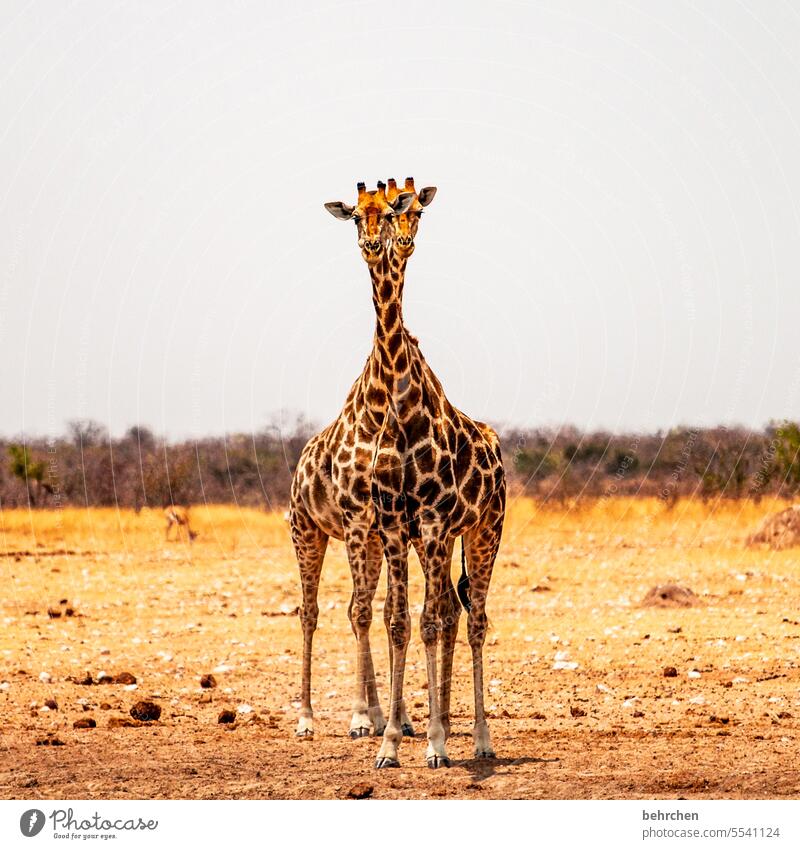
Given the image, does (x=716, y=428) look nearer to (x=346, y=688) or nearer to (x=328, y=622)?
(x=328, y=622)

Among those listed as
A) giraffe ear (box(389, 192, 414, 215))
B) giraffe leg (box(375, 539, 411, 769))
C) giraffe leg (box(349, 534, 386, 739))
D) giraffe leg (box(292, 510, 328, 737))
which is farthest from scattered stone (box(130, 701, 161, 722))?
giraffe ear (box(389, 192, 414, 215))

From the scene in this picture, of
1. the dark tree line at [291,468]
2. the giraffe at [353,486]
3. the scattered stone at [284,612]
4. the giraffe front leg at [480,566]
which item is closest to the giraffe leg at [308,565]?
the giraffe at [353,486]

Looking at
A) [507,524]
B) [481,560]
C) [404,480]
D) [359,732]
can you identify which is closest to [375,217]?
[404,480]

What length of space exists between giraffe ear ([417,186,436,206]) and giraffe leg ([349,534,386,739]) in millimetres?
2742

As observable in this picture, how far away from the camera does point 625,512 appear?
26203 mm

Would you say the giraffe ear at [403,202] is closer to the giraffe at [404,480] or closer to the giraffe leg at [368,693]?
the giraffe at [404,480]

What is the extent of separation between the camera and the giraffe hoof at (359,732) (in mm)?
10047

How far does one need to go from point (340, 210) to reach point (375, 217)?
0.44 meters

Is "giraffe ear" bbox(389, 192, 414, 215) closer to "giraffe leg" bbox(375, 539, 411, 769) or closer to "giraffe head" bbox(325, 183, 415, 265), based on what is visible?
"giraffe head" bbox(325, 183, 415, 265)

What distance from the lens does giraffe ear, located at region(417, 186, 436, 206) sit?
28.3 ft

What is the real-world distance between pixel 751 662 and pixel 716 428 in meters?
26.6

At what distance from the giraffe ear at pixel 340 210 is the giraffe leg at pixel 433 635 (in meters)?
2.23

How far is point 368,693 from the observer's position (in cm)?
1016

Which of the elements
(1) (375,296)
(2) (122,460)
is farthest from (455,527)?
(2) (122,460)
